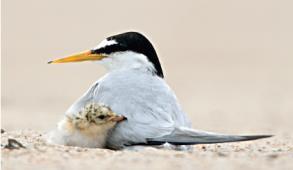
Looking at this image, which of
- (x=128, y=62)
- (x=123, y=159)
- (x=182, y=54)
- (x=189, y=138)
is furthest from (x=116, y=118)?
Answer: (x=182, y=54)

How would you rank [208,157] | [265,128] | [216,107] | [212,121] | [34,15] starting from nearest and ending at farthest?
[208,157]
[265,128]
[212,121]
[216,107]
[34,15]

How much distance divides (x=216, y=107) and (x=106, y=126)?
20.5 feet

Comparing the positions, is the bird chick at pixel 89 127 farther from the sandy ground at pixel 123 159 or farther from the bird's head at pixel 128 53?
the bird's head at pixel 128 53

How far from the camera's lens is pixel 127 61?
6535mm

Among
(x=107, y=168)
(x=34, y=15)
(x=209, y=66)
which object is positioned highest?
(x=34, y=15)

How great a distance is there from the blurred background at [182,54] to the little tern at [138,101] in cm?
259

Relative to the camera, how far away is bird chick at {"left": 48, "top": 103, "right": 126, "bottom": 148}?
570 centimetres

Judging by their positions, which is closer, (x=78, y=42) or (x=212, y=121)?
(x=212, y=121)

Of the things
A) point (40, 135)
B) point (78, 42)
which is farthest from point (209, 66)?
point (40, 135)

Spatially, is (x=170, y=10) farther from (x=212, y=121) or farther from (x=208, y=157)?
(x=208, y=157)

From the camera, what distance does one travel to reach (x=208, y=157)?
16.7 ft

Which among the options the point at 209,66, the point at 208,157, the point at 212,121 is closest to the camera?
the point at 208,157

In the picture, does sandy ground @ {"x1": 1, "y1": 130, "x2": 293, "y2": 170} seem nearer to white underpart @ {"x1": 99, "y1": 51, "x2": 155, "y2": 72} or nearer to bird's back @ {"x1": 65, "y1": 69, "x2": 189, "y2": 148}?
bird's back @ {"x1": 65, "y1": 69, "x2": 189, "y2": 148}

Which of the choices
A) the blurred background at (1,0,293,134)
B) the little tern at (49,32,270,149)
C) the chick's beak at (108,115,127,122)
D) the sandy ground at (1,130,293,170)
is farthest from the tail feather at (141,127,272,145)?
the blurred background at (1,0,293,134)
